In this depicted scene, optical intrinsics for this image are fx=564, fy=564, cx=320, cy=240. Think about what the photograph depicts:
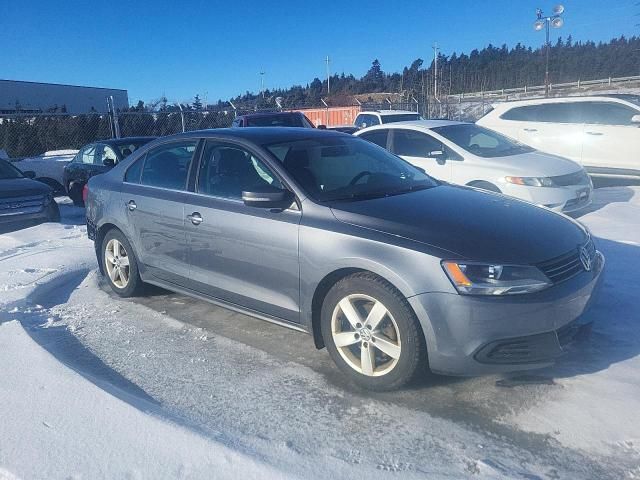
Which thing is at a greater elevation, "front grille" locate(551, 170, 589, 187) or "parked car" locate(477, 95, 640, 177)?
"parked car" locate(477, 95, 640, 177)

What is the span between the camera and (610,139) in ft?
35.1

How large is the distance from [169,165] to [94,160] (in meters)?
7.20

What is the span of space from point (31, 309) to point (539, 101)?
33.5ft

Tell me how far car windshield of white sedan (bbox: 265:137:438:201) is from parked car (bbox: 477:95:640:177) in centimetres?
748

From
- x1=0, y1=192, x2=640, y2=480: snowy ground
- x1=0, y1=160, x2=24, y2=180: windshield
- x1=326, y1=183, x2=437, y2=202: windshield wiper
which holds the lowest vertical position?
x1=0, y1=192, x2=640, y2=480: snowy ground

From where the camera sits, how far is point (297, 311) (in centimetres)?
381

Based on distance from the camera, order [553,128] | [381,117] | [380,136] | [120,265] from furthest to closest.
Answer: [381,117], [553,128], [380,136], [120,265]

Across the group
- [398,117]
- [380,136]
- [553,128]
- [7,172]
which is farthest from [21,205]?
[398,117]

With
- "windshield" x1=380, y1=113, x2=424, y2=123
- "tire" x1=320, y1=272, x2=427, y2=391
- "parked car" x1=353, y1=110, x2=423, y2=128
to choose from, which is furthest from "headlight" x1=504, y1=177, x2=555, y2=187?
"windshield" x1=380, y1=113, x2=424, y2=123

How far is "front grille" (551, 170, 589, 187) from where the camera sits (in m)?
7.68

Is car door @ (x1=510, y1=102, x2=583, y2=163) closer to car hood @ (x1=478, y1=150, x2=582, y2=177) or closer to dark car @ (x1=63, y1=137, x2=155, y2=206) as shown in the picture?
car hood @ (x1=478, y1=150, x2=582, y2=177)

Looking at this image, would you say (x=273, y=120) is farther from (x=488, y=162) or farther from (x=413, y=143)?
(x=488, y=162)

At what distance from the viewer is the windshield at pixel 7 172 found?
9852 mm

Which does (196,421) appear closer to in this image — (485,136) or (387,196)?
(387,196)
